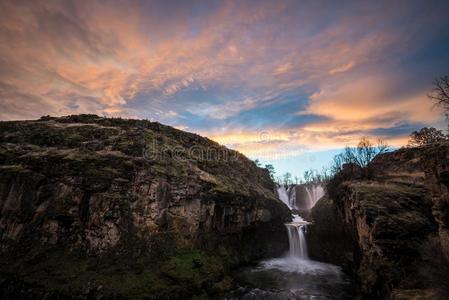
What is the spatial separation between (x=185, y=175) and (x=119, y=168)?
22.2ft

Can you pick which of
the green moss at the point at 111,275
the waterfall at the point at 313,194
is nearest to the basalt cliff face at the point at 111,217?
the green moss at the point at 111,275

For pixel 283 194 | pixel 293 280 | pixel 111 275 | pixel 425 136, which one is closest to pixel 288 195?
pixel 283 194

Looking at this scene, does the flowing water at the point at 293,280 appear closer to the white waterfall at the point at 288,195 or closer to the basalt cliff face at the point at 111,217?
the basalt cliff face at the point at 111,217

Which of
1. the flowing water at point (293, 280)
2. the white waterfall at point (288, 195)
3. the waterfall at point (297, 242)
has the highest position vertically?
the white waterfall at point (288, 195)

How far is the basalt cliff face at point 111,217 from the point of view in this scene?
17953mm

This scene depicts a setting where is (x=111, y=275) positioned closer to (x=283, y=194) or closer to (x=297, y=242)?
(x=297, y=242)

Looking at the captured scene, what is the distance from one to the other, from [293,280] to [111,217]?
59.2 feet

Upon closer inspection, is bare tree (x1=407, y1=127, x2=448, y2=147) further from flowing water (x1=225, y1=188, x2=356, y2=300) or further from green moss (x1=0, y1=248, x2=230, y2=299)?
green moss (x1=0, y1=248, x2=230, y2=299)

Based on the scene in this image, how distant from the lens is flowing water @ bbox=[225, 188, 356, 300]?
66.0 feet

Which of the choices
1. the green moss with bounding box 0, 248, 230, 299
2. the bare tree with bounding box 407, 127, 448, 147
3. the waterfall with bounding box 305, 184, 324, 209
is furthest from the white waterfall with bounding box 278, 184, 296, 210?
the green moss with bounding box 0, 248, 230, 299

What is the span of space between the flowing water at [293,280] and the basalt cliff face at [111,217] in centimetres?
197

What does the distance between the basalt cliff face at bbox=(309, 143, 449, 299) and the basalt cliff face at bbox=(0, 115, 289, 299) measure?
11796 mm

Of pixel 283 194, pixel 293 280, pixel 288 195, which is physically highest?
pixel 283 194

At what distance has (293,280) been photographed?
2377 cm
